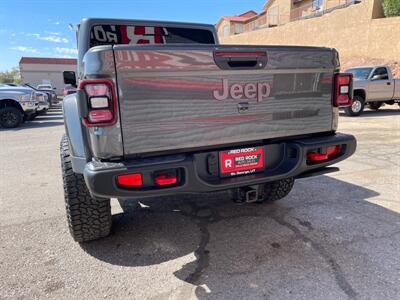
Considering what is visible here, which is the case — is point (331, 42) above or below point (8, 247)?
above

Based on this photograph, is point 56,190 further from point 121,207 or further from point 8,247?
point 8,247

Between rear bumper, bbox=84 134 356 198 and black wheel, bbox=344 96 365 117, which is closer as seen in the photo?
rear bumper, bbox=84 134 356 198

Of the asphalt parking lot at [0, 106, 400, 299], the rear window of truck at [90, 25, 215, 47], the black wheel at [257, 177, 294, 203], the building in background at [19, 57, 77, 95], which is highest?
the building in background at [19, 57, 77, 95]

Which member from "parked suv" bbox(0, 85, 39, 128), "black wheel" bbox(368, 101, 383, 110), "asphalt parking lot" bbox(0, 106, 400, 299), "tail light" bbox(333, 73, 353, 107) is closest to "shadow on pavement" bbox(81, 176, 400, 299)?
"asphalt parking lot" bbox(0, 106, 400, 299)

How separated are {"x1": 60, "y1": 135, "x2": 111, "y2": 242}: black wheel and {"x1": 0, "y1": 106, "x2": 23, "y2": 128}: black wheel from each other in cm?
959

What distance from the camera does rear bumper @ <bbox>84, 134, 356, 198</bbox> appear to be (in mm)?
1988

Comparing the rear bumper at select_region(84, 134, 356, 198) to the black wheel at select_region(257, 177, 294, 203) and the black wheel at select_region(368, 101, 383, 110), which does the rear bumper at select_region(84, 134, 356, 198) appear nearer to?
the black wheel at select_region(257, 177, 294, 203)

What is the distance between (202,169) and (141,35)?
2326mm

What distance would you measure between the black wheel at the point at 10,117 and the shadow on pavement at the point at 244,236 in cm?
912

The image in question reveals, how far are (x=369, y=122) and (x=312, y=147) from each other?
8885 mm

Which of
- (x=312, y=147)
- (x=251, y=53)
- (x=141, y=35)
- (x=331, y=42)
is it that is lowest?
(x=312, y=147)

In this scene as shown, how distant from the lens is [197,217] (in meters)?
3.33

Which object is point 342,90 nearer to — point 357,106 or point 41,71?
point 357,106

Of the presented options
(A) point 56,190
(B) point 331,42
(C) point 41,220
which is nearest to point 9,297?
(C) point 41,220
